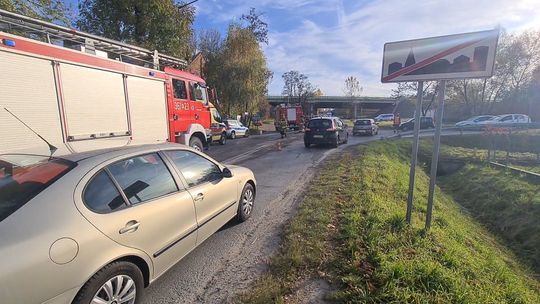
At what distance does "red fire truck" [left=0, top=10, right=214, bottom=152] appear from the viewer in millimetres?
4801

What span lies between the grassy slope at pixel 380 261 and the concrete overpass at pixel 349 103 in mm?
59479

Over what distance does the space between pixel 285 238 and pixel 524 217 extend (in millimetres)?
6673

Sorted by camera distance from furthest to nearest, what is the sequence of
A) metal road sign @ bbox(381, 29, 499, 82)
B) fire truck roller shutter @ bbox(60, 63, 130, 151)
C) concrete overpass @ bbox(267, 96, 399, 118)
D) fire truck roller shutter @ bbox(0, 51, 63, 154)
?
1. concrete overpass @ bbox(267, 96, 399, 118)
2. fire truck roller shutter @ bbox(60, 63, 130, 151)
3. fire truck roller shutter @ bbox(0, 51, 63, 154)
4. metal road sign @ bbox(381, 29, 499, 82)

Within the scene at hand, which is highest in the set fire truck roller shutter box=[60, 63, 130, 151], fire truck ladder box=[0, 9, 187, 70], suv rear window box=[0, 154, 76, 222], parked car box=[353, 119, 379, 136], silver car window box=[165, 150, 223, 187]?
fire truck ladder box=[0, 9, 187, 70]

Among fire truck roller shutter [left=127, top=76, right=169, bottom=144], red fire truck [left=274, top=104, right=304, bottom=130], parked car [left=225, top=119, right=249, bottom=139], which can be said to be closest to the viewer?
fire truck roller shutter [left=127, top=76, right=169, bottom=144]

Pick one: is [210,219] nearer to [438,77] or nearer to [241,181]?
[241,181]

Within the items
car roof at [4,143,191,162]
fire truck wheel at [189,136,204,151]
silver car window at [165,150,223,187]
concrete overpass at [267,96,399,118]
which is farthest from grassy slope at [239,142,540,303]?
concrete overpass at [267,96,399,118]

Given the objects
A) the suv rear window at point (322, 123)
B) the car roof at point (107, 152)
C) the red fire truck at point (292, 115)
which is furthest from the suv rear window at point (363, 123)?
the car roof at point (107, 152)

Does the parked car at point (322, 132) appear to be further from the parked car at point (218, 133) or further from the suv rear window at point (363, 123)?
the suv rear window at point (363, 123)

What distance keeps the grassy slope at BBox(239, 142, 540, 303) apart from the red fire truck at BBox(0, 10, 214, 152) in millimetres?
2547

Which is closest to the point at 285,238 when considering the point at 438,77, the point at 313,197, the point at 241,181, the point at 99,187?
the point at 241,181

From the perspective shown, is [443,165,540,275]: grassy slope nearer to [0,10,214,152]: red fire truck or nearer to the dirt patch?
the dirt patch

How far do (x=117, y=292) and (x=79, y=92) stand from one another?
4.98 metres

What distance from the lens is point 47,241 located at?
2010 millimetres
